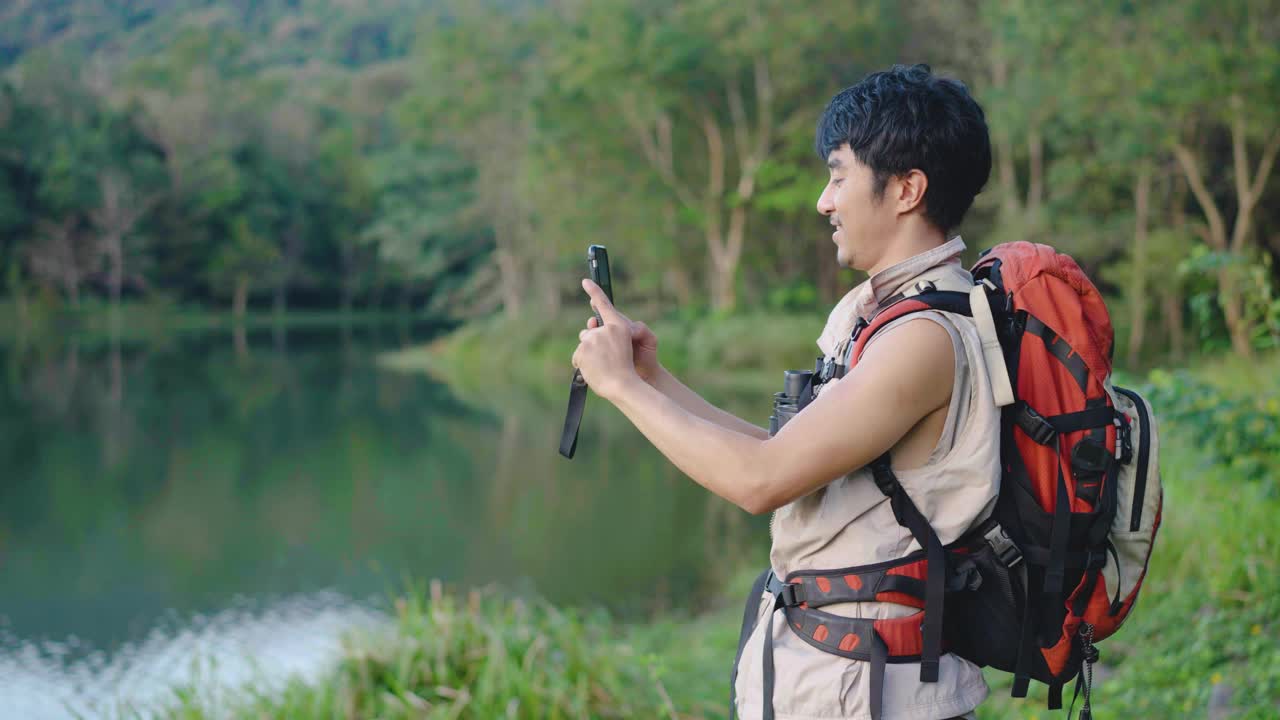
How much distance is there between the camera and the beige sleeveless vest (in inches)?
48.9

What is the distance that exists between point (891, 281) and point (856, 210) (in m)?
0.10

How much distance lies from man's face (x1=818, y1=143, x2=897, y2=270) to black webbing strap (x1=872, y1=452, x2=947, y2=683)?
265mm

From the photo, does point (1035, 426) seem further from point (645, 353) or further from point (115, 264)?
point (115, 264)

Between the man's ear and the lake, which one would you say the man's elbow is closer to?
the man's ear

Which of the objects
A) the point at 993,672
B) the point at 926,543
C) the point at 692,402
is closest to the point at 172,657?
the point at 993,672

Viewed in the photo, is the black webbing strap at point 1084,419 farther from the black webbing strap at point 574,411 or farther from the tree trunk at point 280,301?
the tree trunk at point 280,301

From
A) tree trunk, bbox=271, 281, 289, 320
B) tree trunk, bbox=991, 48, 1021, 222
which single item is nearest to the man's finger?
tree trunk, bbox=991, 48, 1021, 222

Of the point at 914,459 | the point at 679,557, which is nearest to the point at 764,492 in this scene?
the point at 914,459

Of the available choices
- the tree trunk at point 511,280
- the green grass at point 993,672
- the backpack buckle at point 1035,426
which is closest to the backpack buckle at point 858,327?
the backpack buckle at point 1035,426

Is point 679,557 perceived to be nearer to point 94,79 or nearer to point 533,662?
→ point 533,662

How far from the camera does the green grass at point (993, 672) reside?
318 centimetres

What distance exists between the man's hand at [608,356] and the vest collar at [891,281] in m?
0.25

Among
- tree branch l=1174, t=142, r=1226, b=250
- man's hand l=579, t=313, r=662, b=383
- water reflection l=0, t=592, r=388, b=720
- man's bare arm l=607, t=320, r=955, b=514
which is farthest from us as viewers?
tree branch l=1174, t=142, r=1226, b=250

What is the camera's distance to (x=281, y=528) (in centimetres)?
898
